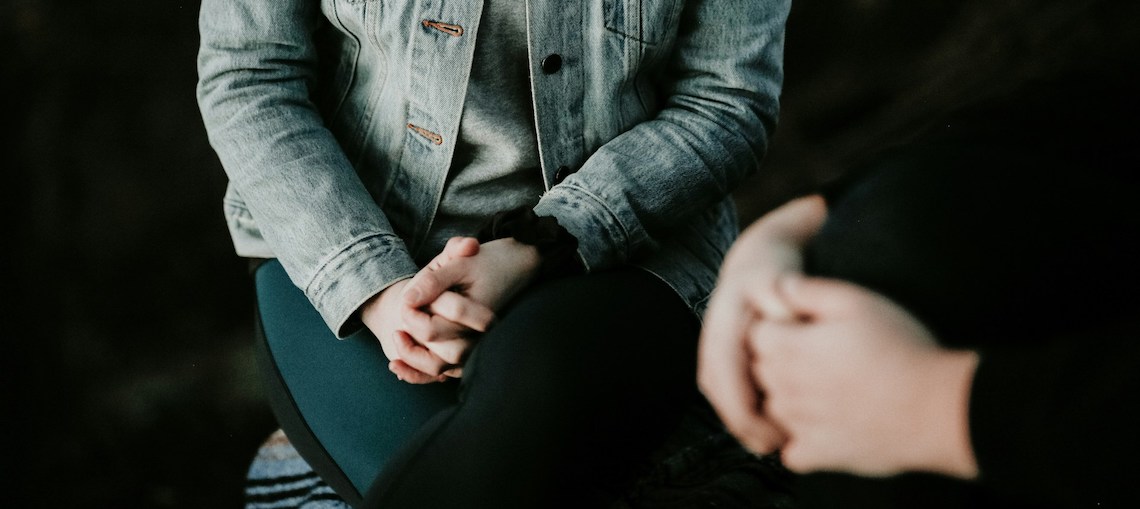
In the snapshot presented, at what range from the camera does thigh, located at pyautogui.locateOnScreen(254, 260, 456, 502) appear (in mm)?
541

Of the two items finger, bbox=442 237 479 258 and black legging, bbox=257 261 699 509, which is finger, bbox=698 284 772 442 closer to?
black legging, bbox=257 261 699 509

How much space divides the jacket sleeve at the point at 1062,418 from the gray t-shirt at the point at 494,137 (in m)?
0.39

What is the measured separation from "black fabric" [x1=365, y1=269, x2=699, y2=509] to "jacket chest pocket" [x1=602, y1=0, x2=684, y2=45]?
0.21 metres

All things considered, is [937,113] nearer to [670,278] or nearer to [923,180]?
[923,180]

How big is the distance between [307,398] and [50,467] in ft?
1.18

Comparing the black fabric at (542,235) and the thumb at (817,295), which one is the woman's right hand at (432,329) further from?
the thumb at (817,295)

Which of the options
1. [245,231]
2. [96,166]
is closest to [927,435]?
[245,231]

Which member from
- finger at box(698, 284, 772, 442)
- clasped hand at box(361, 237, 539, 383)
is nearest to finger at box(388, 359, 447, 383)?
clasped hand at box(361, 237, 539, 383)

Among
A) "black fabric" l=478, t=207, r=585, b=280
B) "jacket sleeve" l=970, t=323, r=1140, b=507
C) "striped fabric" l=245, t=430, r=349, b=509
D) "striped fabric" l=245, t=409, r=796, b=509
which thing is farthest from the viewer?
"striped fabric" l=245, t=430, r=349, b=509

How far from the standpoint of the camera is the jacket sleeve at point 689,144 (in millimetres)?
537

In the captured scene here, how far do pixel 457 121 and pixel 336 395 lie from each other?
213mm

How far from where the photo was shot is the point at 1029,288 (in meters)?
0.26

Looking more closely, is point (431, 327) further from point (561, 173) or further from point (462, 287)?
point (561, 173)

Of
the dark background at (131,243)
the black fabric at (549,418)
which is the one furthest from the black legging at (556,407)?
the dark background at (131,243)
